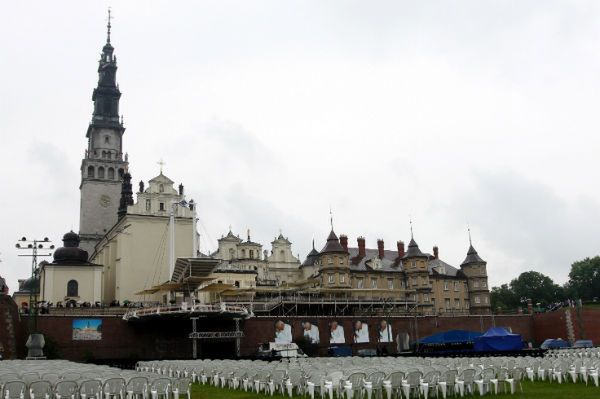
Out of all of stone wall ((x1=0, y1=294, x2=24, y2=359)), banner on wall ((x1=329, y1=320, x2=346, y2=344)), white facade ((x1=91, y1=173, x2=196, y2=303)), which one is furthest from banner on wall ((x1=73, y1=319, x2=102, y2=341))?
banner on wall ((x1=329, y1=320, x2=346, y2=344))

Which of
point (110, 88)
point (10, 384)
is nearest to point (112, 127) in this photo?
point (110, 88)

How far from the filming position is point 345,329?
205ft

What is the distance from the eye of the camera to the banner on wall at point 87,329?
5041 cm

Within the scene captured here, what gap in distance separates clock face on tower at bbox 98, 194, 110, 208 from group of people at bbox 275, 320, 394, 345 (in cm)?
4736

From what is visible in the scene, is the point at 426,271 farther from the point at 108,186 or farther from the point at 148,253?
the point at 108,186

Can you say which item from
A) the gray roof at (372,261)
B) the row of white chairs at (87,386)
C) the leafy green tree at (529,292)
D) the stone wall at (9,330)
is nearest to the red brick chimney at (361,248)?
the gray roof at (372,261)

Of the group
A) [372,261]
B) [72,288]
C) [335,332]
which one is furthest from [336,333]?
[72,288]

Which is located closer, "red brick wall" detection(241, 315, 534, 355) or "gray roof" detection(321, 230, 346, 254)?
"red brick wall" detection(241, 315, 534, 355)

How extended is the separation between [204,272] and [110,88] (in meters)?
58.8

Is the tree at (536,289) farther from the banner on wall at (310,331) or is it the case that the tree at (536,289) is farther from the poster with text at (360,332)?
the banner on wall at (310,331)

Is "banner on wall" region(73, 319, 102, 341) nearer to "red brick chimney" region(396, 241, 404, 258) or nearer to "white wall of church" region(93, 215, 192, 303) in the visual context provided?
"white wall of church" region(93, 215, 192, 303)

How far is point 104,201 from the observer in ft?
313

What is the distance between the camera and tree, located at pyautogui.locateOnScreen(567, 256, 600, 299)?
98938 mm

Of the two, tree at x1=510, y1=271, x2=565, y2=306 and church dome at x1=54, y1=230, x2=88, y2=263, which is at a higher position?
church dome at x1=54, y1=230, x2=88, y2=263
